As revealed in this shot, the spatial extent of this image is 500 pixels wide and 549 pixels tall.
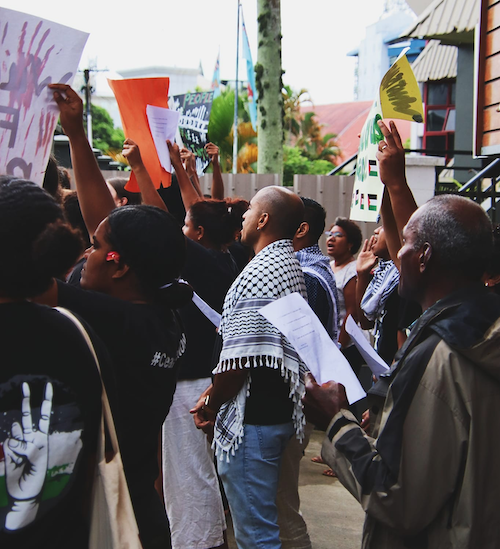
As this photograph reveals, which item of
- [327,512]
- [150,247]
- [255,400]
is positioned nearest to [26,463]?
[150,247]

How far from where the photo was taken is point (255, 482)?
10.00 feet

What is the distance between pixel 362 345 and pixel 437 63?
17158 millimetres

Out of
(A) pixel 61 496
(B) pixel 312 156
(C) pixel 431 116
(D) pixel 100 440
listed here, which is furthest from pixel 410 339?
(B) pixel 312 156

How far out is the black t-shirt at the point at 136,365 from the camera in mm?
2016

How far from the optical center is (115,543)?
1.61 metres

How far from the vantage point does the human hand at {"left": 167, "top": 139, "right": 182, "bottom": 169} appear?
4.04 m

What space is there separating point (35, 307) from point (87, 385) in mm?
224

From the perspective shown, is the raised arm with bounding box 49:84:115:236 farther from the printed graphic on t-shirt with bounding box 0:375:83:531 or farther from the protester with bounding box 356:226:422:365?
the protester with bounding box 356:226:422:365

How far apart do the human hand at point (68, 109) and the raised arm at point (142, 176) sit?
30.3 inches

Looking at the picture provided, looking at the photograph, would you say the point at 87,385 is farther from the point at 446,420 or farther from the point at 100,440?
the point at 446,420

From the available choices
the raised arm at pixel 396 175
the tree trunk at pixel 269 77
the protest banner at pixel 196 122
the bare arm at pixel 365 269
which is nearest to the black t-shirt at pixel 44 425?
the raised arm at pixel 396 175

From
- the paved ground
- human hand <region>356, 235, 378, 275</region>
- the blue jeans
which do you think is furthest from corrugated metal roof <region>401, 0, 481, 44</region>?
the blue jeans

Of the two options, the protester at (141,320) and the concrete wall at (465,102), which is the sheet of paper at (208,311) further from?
the concrete wall at (465,102)

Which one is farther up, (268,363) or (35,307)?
(35,307)
